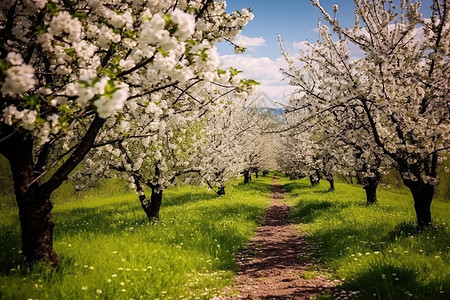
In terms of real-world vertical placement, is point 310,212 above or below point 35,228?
below

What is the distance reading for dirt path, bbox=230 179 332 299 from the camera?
6441 millimetres

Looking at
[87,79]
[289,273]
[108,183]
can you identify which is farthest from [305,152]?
[87,79]

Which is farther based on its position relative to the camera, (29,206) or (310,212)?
(310,212)

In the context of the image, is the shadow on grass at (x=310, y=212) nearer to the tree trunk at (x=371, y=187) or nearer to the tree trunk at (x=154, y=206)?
the tree trunk at (x=371, y=187)

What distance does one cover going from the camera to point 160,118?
8016 mm

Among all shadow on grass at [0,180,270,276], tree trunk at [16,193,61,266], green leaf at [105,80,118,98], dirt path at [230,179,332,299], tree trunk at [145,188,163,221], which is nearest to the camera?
green leaf at [105,80,118,98]

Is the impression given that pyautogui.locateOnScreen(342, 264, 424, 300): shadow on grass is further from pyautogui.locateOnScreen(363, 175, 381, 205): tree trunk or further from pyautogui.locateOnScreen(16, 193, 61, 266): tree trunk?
pyautogui.locateOnScreen(363, 175, 381, 205): tree trunk

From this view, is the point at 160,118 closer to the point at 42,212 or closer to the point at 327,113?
the point at 42,212

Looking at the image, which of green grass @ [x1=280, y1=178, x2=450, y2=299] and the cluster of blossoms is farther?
green grass @ [x1=280, y1=178, x2=450, y2=299]

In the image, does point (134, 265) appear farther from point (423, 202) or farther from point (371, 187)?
point (371, 187)

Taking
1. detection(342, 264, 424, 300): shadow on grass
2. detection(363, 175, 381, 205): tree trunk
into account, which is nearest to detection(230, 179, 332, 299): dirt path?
detection(342, 264, 424, 300): shadow on grass

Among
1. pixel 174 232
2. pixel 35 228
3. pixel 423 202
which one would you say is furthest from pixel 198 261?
pixel 423 202

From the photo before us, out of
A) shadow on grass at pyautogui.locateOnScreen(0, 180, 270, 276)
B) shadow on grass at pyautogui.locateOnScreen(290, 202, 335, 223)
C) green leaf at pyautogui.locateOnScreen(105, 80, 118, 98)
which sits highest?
green leaf at pyautogui.locateOnScreen(105, 80, 118, 98)

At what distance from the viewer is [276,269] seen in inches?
316
